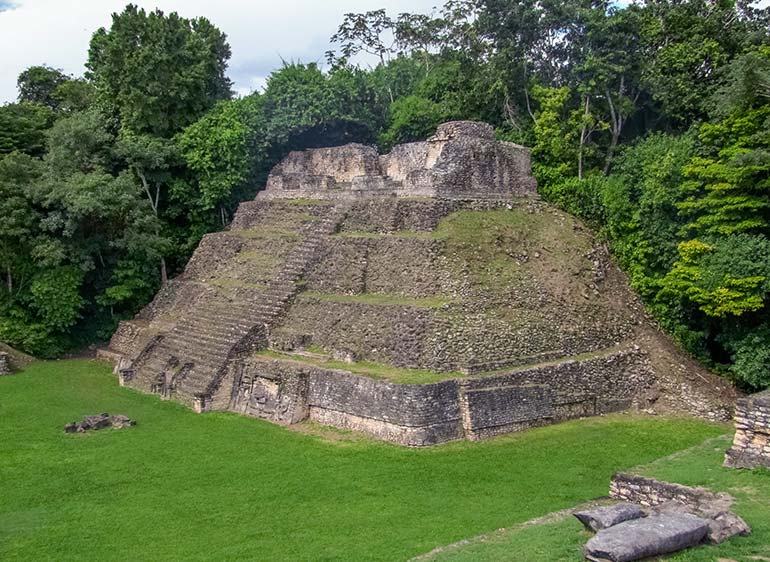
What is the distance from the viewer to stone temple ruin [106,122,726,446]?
15.3 m

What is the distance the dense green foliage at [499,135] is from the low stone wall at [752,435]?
17.0 feet

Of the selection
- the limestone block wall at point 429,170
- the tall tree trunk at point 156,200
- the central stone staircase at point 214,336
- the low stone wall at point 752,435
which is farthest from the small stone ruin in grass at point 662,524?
the tall tree trunk at point 156,200

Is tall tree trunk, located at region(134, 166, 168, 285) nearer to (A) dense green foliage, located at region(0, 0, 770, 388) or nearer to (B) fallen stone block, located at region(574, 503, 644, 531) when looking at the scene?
(A) dense green foliage, located at region(0, 0, 770, 388)

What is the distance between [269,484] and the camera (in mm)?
12352

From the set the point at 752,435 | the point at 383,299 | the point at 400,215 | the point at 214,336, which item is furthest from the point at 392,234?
the point at 752,435

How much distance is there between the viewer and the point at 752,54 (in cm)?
1636

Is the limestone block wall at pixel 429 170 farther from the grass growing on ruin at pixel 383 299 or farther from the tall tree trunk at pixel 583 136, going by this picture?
the grass growing on ruin at pixel 383 299

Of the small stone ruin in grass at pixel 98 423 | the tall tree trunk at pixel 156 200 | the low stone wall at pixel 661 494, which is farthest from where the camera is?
the tall tree trunk at pixel 156 200

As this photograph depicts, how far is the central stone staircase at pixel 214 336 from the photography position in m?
17.7

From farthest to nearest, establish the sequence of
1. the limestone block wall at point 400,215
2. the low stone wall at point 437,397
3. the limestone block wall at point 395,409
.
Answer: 1. the limestone block wall at point 400,215
2. the low stone wall at point 437,397
3. the limestone block wall at point 395,409

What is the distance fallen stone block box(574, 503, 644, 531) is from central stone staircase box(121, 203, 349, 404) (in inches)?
419

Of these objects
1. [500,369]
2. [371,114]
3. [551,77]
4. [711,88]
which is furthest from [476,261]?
[371,114]

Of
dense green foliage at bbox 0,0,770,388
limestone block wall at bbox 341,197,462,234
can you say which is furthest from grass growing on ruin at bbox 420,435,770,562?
limestone block wall at bbox 341,197,462,234

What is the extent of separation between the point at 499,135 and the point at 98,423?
15.4 metres
